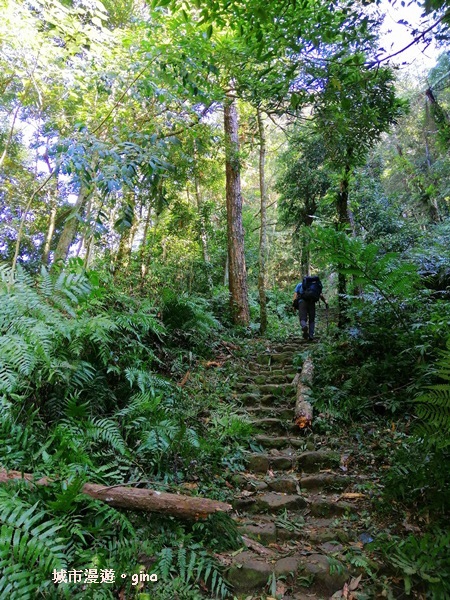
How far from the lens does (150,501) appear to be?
8.40 feet

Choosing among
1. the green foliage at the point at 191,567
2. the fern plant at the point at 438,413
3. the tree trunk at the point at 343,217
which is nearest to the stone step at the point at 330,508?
the fern plant at the point at 438,413

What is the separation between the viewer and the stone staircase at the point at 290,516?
244 centimetres

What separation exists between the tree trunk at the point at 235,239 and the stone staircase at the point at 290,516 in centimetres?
457

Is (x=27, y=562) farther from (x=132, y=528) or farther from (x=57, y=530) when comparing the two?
(x=132, y=528)

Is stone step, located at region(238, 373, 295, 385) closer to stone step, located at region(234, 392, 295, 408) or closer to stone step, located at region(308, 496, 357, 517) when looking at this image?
stone step, located at region(234, 392, 295, 408)

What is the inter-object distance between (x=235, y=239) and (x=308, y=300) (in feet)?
9.58

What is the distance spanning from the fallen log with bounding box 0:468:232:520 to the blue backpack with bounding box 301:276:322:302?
5783 mm

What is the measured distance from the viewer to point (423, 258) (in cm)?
721

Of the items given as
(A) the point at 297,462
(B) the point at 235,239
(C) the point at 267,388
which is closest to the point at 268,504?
(A) the point at 297,462

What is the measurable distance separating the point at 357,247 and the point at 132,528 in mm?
4078

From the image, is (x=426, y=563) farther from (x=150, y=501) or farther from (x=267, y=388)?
A: (x=267, y=388)

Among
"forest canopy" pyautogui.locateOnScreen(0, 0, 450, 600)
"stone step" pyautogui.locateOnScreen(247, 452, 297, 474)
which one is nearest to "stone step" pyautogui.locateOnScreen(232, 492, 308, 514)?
"forest canopy" pyautogui.locateOnScreen(0, 0, 450, 600)

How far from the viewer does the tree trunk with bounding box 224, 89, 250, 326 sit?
9.48 metres

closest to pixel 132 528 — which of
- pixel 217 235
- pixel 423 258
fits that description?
pixel 423 258
